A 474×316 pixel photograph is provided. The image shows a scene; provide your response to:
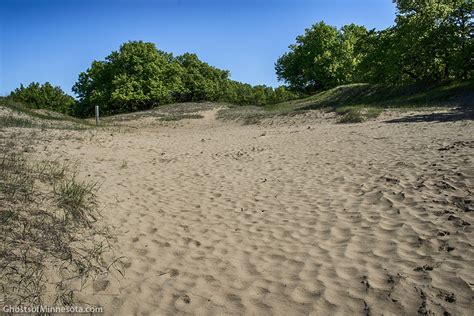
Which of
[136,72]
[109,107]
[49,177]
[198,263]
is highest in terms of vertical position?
[136,72]

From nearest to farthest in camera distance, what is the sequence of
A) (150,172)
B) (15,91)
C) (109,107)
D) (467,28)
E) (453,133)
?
(150,172), (453,133), (467,28), (109,107), (15,91)

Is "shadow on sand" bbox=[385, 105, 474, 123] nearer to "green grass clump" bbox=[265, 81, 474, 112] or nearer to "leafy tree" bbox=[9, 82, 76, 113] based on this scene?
"green grass clump" bbox=[265, 81, 474, 112]

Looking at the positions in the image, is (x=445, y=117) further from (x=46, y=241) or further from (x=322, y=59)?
(x=322, y=59)

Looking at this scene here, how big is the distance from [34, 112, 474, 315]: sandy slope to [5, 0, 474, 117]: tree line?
18583 millimetres

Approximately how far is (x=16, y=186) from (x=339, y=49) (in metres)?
45.3

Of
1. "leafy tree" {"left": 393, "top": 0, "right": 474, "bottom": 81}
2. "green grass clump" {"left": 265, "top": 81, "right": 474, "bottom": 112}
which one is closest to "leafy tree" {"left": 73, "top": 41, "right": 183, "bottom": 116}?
"green grass clump" {"left": 265, "top": 81, "right": 474, "bottom": 112}

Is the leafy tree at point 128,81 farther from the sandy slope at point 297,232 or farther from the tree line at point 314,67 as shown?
the sandy slope at point 297,232

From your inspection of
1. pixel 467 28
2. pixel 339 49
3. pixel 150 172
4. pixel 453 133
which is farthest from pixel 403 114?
pixel 339 49

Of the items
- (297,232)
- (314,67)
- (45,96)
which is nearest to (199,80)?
(314,67)

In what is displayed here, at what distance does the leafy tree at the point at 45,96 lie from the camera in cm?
6706

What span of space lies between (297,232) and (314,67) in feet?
141

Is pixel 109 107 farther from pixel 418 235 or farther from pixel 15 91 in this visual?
pixel 418 235

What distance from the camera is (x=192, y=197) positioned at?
23.2 ft

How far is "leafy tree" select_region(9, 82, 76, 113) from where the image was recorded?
67.1 meters
